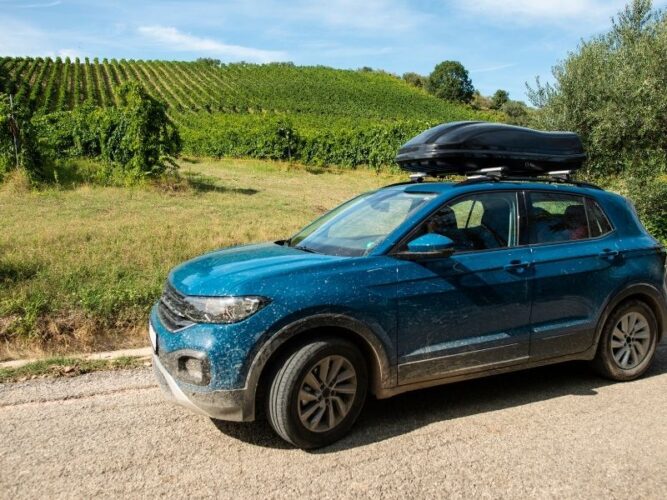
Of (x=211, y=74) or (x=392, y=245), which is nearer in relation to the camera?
(x=392, y=245)

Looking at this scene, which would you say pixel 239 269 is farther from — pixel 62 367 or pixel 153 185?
pixel 153 185

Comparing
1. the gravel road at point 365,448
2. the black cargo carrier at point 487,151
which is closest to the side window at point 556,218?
the black cargo carrier at point 487,151

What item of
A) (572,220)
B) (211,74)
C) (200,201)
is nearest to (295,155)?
(200,201)

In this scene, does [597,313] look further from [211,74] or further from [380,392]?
[211,74]

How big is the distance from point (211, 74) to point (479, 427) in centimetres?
8746

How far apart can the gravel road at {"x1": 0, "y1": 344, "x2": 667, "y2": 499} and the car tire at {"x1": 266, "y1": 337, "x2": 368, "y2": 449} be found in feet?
0.46

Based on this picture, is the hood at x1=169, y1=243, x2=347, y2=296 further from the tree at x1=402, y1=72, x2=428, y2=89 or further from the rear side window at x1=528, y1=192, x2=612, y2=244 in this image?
the tree at x1=402, y1=72, x2=428, y2=89

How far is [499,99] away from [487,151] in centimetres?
9785

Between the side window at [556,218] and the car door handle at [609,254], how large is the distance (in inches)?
7.3

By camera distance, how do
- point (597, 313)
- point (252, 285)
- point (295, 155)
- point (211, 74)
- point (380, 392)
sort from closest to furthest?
point (252, 285), point (380, 392), point (597, 313), point (295, 155), point (211, 74)

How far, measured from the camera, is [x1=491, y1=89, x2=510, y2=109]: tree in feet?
307

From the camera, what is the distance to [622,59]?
12.4 meters

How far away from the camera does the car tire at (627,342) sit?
4941mm

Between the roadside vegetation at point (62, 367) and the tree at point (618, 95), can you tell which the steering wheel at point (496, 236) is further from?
the tree at point (618, 95)
